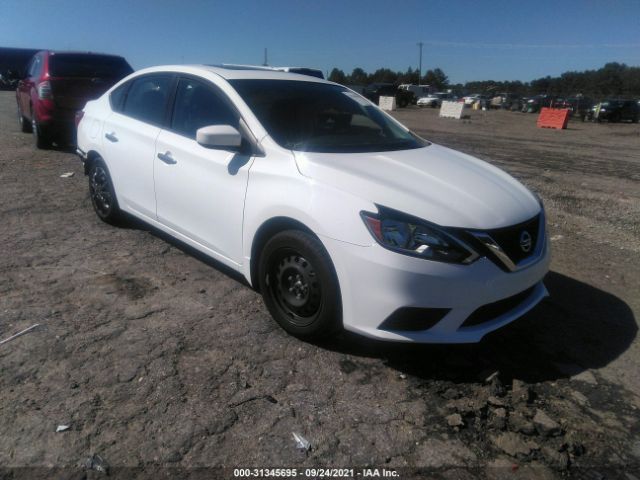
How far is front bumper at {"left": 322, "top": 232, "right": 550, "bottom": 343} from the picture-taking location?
263 centimetres

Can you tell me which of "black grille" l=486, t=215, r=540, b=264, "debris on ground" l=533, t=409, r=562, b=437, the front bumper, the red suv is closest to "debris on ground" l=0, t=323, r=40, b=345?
the front bumper

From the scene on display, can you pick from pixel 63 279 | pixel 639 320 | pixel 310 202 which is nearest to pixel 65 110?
pixel 63 279

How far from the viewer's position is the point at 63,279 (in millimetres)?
3945

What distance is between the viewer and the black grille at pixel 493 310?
283 centimetres

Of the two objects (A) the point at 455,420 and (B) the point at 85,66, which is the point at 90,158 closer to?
(A) the point at 455,420

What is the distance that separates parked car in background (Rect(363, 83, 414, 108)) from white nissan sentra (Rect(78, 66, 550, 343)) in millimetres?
31750

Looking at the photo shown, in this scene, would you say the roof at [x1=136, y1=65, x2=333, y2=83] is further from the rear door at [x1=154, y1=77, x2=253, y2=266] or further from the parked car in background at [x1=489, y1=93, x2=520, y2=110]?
the parked car in background at [x1=489, y1=93, x2=520, y2=110]

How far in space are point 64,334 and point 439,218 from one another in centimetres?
238

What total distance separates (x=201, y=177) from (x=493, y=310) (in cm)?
217

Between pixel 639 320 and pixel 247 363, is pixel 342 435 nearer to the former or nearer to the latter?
pixel 247 363

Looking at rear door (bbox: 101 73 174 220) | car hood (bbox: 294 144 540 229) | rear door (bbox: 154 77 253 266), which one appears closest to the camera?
car hood (bbox: 294 144 540 229)

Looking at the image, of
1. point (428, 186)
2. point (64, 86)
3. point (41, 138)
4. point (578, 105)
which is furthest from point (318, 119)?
point (578, 105)

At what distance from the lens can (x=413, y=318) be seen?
2740mm

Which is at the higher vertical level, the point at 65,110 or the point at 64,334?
the point at 65,110
